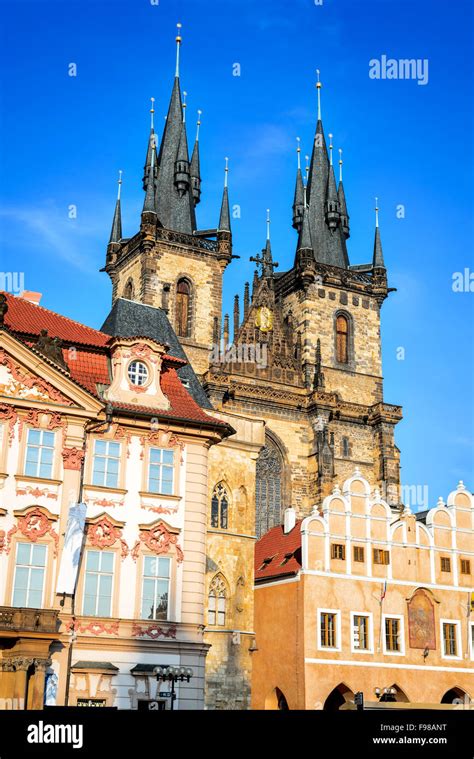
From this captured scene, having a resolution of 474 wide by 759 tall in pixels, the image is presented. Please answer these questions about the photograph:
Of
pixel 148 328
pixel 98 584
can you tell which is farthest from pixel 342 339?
pixel 98 584

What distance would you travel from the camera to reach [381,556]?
35.5 metres

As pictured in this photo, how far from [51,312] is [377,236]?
4380 cm

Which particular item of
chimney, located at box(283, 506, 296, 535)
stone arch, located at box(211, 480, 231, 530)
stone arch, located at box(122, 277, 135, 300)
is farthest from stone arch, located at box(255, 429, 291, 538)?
stone arch, located at box(211, 480, 231, 530)

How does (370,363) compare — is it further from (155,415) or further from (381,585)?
(155,415)

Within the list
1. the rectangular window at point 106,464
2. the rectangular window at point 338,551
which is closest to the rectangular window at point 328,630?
the rectangular window at point 338,551

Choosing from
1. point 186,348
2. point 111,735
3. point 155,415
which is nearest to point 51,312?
point 155,415

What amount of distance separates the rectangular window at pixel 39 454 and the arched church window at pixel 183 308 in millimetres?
34812

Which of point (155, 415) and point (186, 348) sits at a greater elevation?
point (186, 348)

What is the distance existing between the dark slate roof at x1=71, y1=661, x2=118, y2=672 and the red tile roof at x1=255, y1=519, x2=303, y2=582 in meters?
11.4

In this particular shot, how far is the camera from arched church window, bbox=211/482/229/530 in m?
32.2

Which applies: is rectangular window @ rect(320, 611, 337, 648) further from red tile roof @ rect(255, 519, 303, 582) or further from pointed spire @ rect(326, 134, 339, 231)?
pointed spire @ rect(326, 134, 339, 231)

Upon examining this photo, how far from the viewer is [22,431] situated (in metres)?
24.7

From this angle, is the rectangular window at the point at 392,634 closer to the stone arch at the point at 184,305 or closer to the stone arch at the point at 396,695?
the stone arch at the point at 396,695

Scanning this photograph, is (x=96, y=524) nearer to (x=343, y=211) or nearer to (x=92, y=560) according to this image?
(x=92, y=560)
